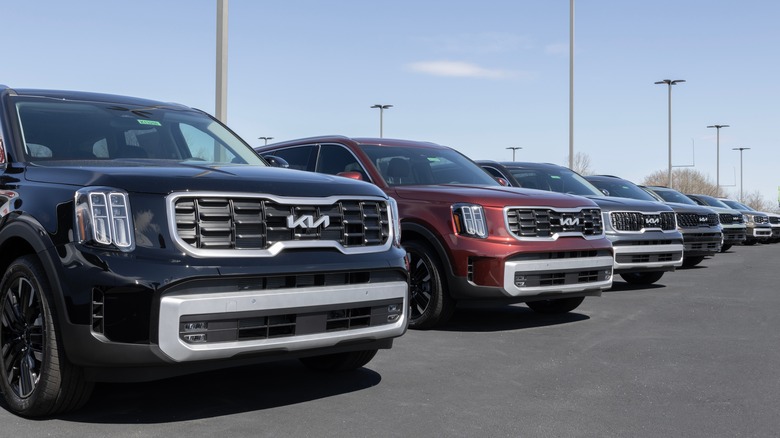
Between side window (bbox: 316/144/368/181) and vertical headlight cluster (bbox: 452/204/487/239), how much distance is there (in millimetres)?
1253

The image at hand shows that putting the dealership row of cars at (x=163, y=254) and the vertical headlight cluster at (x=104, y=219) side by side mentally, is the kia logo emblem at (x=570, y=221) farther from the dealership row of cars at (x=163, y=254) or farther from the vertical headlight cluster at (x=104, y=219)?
the vertical headlight cluster at (x=104, y=219)

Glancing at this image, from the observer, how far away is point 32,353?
4551mm

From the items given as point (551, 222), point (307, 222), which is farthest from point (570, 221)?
point (307, 222)

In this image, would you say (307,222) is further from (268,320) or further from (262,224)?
(268,320)

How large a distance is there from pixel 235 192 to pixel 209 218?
0.20 meters

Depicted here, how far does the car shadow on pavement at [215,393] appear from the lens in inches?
186

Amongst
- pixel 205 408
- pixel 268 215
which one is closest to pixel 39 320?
pixel 205 408

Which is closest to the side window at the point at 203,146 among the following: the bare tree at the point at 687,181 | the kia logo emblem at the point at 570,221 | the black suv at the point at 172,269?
the black suv at the point at 172,269

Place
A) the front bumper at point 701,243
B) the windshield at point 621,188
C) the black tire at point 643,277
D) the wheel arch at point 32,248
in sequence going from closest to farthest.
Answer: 1. the wheel arch at point 32,248
2. the black tire at point 643,277
3. the windshield at point 621,188
4. the front bumper at point 701,243

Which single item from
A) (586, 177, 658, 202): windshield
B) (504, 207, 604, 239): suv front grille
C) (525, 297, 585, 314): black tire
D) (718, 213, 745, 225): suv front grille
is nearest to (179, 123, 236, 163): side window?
(504, 207, 604, 239): suv front grille

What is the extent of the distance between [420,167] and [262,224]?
4438mm

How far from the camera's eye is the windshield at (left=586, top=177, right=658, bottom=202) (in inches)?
552

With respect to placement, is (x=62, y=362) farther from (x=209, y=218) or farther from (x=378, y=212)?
(x=378, y=212)

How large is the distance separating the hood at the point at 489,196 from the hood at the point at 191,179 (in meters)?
2.55
